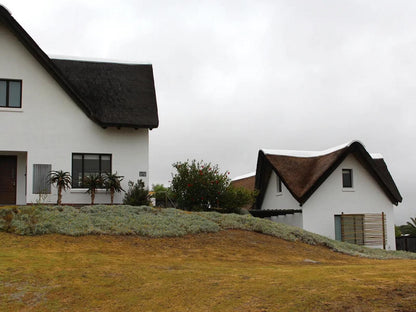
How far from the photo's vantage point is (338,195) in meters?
29.7

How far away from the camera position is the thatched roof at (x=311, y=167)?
28.8 m

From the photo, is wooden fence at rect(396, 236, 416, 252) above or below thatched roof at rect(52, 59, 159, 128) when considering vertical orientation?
below

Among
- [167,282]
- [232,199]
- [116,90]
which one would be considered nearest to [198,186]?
[232,199]

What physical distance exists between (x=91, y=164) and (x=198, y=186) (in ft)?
19.1

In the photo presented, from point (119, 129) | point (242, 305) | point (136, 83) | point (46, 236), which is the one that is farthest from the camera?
point (136, 83)

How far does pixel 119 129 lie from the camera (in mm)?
24641

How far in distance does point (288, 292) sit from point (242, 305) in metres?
0.96

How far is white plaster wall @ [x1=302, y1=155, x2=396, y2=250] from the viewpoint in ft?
95.1

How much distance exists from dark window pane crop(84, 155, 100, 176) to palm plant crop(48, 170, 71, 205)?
42.1 inches

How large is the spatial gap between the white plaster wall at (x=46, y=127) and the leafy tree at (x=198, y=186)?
2659 mm

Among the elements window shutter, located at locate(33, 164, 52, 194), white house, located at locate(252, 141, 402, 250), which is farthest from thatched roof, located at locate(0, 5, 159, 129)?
white house, located at locate(252, 141, 402, 250)

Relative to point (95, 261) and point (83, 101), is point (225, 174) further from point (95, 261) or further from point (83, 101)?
point (95, 261)

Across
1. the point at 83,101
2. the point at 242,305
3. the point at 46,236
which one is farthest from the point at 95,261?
the point at 83,101

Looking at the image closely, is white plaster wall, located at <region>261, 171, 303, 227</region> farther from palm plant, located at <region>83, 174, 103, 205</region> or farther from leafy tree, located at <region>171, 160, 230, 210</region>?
palm plant, located at <region>83, 174, 103, 205</region>
